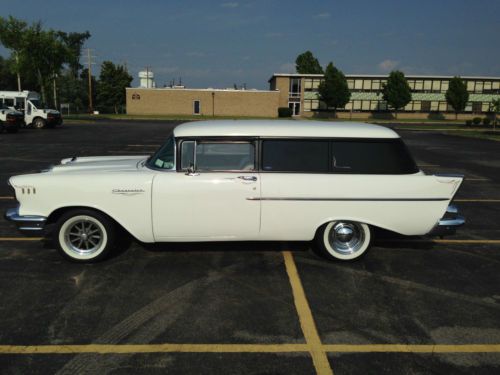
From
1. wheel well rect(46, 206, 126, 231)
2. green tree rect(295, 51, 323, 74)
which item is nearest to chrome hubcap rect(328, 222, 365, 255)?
wheel well rect(46, 206, 126, 231)

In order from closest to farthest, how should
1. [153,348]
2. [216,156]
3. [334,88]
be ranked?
1. [153,348]
2. [216,156]
3. [334,88]

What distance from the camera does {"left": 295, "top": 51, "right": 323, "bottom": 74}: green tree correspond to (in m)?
86.4

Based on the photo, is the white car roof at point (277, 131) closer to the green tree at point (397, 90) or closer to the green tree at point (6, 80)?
the green tree at point (397, 90)

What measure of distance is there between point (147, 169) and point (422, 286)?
3615 mm

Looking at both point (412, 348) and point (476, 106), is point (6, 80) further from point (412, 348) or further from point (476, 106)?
point (412, 348)

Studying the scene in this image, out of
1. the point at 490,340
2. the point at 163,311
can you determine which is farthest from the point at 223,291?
the point at 490,340

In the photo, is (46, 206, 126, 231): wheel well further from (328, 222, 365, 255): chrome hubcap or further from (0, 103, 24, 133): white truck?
(0, 103, 24, 133): white truck

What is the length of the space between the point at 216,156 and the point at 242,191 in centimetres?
55

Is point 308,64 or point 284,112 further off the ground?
point 308,64

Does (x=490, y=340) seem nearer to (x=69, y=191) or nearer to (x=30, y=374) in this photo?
(x=30, y=374)

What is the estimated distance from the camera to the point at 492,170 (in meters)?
13.9

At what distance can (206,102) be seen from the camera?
6575cm

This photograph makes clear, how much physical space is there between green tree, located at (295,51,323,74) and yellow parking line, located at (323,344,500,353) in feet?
286

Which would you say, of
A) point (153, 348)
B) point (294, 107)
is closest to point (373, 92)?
point (294, 107)
